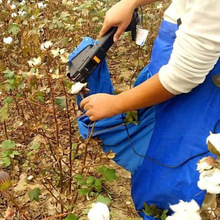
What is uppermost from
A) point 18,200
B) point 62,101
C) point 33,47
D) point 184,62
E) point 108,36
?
point 184,62

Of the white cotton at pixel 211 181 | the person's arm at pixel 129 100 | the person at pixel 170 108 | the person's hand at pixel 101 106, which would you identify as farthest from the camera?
the person's hand at pixel 101 106

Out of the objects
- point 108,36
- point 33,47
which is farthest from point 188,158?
point 33,47

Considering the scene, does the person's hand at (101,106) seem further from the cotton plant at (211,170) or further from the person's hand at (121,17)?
the cotton plant at (211,170)

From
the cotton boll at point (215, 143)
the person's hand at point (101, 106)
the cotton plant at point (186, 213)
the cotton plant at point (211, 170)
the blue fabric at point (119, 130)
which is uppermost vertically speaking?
the cotton boll at point (215, 143)

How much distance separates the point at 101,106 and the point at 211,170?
1.81 ft

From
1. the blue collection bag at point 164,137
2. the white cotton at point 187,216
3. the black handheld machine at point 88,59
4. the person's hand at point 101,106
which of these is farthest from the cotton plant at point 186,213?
the black handheld machine at point 88,59

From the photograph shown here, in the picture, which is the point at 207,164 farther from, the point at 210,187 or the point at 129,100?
the point at 129,100

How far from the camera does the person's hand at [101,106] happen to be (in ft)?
3.71

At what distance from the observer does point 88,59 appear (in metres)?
1.30

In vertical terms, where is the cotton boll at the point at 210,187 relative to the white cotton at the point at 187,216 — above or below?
above

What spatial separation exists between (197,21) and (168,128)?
0.41 meters

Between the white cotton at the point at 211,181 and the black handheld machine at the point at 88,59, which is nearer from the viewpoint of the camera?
the white cotton at the point at 211,181

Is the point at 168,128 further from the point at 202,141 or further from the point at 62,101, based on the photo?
the point at 62,101

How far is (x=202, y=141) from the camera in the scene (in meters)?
1.08
